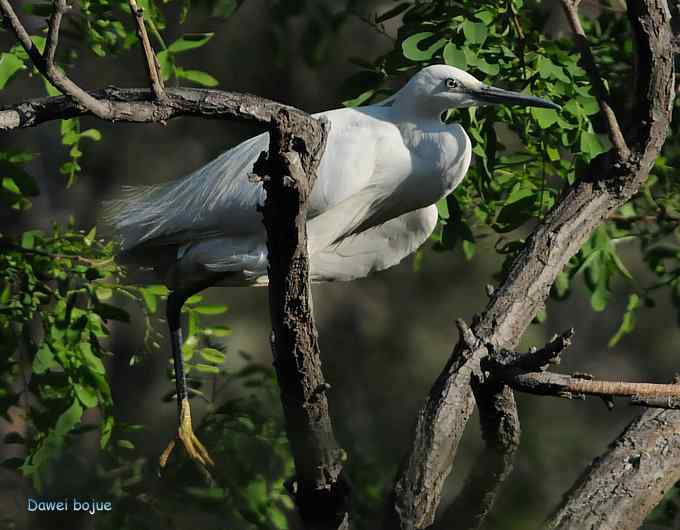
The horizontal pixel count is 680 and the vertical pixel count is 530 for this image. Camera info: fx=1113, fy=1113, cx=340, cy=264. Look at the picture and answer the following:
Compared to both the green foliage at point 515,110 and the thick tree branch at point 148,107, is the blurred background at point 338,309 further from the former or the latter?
the thick tree branch at point 148,107

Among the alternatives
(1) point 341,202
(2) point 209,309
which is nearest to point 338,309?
(2) point 209,309

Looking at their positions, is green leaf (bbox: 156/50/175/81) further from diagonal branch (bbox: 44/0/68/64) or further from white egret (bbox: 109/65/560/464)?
diagonal branch (bbox: 44/0/68/64)

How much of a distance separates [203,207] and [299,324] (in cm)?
78

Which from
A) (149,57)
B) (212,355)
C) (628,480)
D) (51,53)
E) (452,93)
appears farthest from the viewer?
(212,355)

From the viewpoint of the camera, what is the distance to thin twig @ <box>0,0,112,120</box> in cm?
125

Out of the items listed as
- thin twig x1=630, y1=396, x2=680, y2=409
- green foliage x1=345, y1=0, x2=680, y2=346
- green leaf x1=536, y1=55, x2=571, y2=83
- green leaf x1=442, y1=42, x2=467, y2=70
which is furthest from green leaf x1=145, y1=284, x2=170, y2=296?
thin twig x1=630, y1=396, x2=680, y2=409

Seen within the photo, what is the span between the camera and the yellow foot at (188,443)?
89.9 inches

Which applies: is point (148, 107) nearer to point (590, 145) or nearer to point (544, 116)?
point (544, 116)

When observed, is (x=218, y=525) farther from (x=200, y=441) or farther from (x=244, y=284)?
(x=244, y=284)

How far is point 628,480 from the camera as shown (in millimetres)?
1878

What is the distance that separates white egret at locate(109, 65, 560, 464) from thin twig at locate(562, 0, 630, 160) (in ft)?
0.33

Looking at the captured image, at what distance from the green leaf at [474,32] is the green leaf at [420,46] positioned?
6cm

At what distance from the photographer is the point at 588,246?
248cm

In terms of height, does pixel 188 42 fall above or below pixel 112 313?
above
